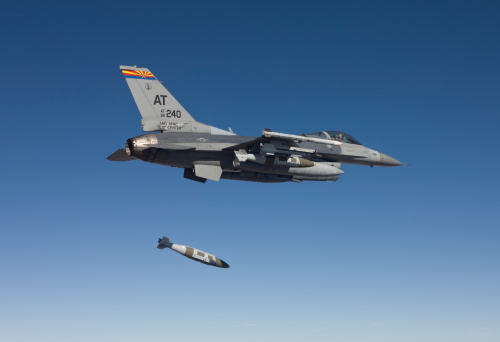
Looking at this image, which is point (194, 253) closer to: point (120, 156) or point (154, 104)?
point (120, 156)

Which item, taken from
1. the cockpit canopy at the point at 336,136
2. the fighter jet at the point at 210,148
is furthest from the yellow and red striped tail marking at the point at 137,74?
the cockpit canopy at the point at 336,136

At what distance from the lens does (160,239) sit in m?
36.4

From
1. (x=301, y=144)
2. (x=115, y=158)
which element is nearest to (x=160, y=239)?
(x=115, y=158)

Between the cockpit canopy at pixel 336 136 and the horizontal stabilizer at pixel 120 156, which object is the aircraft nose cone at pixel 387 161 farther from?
the horizontal stabilizer at pixel 120 156

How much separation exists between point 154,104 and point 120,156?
392 centimetres

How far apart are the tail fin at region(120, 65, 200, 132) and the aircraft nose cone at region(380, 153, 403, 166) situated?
1294cm

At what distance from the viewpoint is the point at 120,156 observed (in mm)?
32688

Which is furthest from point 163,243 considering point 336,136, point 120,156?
point 336,136

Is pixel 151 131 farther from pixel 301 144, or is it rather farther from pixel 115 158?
pixel 301 144

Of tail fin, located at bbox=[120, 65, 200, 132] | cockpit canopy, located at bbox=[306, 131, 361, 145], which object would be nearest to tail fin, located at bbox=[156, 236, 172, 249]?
tail fin, located at bbox=[120, 65, 200, 132]

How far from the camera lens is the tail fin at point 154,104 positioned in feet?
103

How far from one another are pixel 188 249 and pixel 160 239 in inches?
84.9

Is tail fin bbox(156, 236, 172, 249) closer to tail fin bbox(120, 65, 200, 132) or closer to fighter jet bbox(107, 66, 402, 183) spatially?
fighter jet bbox(107, 66, 402, 183)

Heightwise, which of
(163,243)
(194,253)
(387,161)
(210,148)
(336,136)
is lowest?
(194,253)
